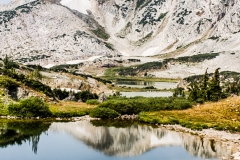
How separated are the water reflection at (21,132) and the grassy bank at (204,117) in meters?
30.2

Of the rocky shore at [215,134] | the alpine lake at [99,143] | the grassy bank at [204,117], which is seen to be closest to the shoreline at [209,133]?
the rocky shore at [215,134]

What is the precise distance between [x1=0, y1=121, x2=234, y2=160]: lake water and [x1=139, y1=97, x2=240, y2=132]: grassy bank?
6.88m

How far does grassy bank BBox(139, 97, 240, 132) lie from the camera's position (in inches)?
3558

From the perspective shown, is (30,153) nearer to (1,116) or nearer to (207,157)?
(207,157)

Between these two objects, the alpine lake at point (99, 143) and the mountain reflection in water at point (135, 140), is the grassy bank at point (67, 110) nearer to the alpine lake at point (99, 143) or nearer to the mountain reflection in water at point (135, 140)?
the alpine lake at point (99, 143)

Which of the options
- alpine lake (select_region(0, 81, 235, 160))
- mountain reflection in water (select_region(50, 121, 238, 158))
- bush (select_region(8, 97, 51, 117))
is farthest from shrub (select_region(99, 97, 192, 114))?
bush (select_region(8, 97, 51, 117))

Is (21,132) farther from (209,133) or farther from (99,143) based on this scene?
(209,133)

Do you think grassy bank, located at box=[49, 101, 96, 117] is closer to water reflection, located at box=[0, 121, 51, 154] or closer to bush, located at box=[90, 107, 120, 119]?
bush, located at box=[90, 107, 120, 119]

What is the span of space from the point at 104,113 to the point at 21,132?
1168 inches

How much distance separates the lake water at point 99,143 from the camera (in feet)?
218

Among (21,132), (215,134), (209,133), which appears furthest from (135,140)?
(21,132)

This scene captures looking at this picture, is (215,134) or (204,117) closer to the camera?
(215,134)

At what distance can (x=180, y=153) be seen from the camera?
7019cm

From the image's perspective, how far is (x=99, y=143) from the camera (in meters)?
76.6
